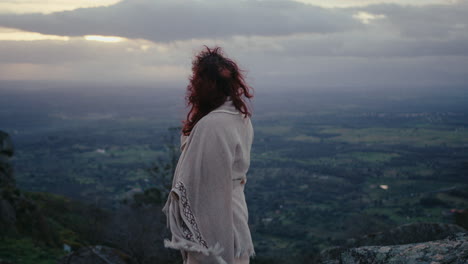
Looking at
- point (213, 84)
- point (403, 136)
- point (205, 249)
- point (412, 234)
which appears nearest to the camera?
point (205, 249)

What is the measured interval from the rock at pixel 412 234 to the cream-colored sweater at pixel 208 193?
212 centimetres

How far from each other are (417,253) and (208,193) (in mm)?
1162

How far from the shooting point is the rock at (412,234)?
391 cm

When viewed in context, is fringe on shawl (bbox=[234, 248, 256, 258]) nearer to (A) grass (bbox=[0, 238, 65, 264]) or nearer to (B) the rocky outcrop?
(B) the rocky outcrop

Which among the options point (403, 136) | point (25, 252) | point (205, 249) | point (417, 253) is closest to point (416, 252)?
point (417, 253)

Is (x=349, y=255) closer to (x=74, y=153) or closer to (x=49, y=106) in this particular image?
(x=74, y=153)

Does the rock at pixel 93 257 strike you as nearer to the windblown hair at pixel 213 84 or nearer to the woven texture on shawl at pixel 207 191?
the woven texture on shawl at pixel 207 191

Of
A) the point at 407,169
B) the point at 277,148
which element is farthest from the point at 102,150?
the point at 407,169

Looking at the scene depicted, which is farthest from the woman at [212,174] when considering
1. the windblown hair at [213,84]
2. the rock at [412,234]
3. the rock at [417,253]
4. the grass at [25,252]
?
the grass at [25,252]

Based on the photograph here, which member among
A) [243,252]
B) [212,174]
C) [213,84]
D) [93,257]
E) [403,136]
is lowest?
[403,136]

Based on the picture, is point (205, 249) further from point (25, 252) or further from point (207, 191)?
point (25, 252)

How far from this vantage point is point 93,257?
5371 mm

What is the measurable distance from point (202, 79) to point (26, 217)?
924 centimetres

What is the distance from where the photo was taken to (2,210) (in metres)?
8.84
